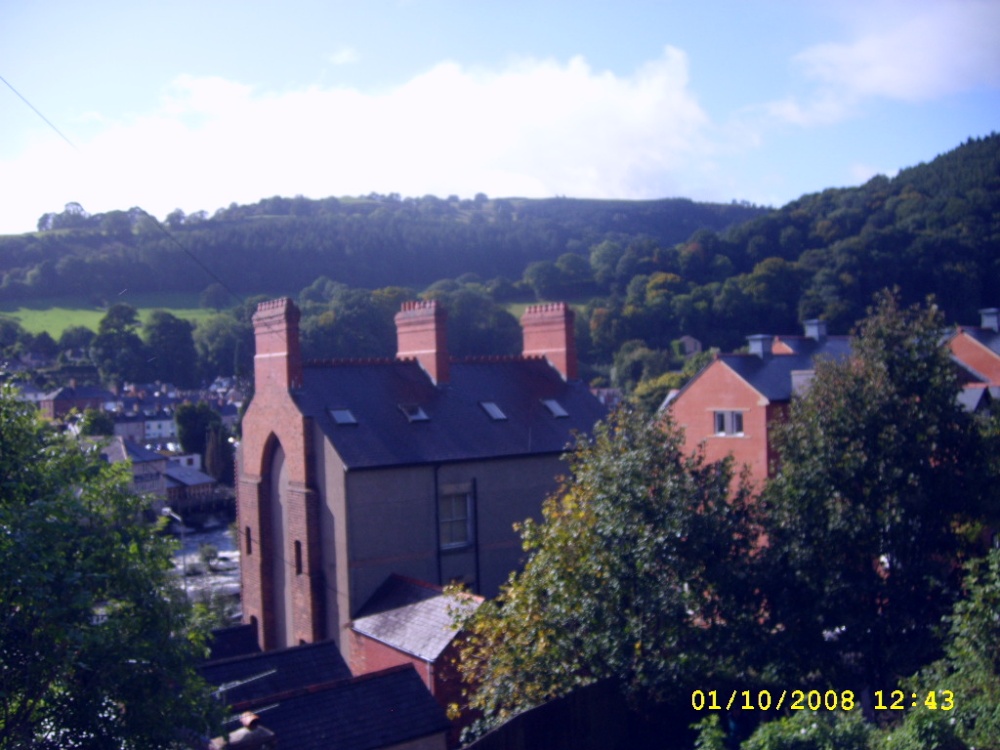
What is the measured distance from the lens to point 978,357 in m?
36.8

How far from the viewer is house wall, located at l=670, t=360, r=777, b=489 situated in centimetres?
3228

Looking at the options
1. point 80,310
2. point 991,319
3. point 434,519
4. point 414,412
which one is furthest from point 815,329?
point 80,310

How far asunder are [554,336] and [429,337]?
4661mm

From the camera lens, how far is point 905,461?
32.1ft

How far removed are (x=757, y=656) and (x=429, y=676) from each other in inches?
246

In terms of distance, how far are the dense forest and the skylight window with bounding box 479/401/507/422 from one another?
47.7 feet

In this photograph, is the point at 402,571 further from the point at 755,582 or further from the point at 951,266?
the point at 951,266

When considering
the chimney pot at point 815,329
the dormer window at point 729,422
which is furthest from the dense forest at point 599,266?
the dormer window at point 729,422

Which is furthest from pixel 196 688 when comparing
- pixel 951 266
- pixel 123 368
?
pixel 951 266

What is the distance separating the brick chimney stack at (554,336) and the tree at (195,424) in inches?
1258

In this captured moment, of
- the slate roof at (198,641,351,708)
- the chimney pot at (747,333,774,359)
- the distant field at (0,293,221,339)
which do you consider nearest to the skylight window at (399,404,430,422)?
the slate roof at (198,641,351,708)

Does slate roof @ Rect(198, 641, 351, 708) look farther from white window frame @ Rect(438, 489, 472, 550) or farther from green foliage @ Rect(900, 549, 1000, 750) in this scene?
green foliage @ Rect(900, 549, 1000, 750)

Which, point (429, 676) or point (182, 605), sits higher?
point (182, 605)

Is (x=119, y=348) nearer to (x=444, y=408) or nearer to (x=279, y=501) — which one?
(x=279, y=501)
